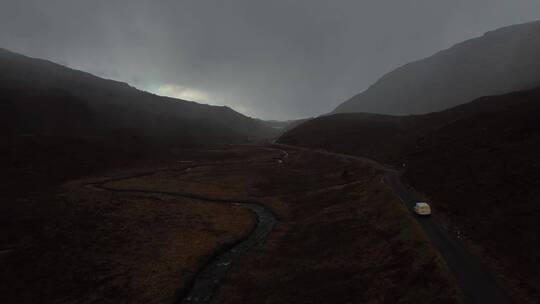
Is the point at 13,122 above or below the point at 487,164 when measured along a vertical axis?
above

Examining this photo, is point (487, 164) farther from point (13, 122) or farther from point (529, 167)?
point (13, 122)

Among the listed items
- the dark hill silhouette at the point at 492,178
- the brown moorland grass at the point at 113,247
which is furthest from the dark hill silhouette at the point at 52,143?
the dark hill silhouette at the point at 492,178

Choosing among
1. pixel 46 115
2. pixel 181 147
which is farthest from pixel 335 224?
pixel 46 115

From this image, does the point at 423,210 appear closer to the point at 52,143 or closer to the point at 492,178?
the point at 492,178

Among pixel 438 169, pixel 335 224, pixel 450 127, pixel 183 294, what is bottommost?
pixel 183 294

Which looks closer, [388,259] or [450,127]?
[388,259]

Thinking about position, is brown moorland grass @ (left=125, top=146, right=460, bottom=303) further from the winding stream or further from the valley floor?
the winding stream

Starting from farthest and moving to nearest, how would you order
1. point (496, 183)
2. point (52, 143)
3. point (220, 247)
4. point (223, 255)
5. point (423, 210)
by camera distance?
point (52, 143), point (220, 247), point (496, 183), point (223, 255), point (423, 210)

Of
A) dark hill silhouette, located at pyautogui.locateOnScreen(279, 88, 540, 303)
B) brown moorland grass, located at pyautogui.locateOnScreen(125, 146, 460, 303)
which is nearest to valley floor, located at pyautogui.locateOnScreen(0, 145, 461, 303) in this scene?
brown moorland grass, located at pyautogui.locateOnScreen(125, 146, 460, 303)

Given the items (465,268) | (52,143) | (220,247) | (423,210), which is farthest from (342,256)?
(52,143)
